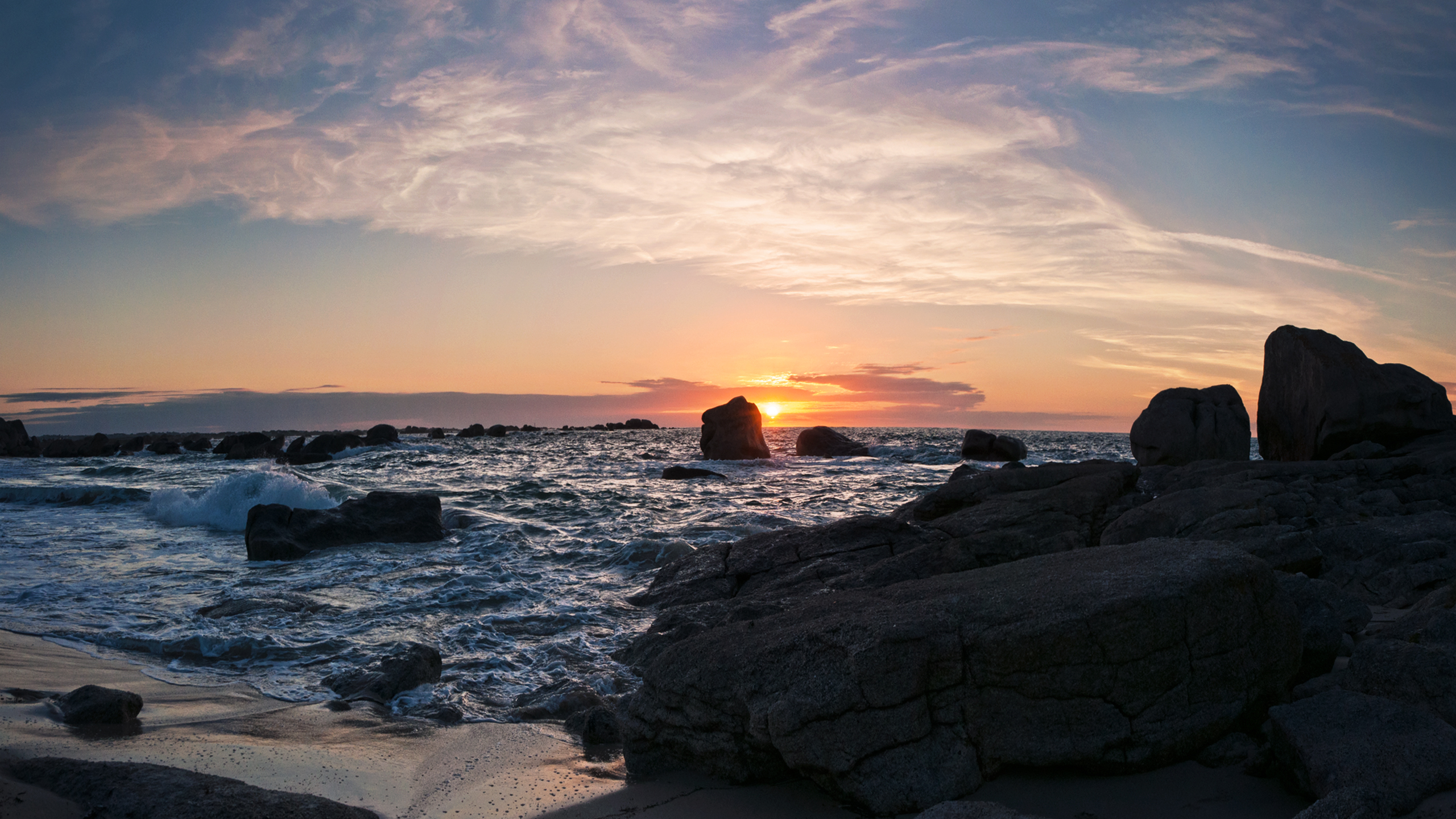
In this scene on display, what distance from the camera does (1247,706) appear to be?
3686 millimetres

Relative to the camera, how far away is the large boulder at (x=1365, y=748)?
284 cm

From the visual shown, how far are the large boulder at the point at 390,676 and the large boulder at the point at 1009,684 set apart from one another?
3108 millimetres

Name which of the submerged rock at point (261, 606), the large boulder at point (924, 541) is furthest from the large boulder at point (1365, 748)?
the submerged rock at point (261, 606)

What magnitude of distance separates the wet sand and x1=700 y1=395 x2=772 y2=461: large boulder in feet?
99.2

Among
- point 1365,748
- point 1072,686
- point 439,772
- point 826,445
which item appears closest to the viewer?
point 1365,748

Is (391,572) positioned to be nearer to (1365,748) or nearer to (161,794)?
(161,794)

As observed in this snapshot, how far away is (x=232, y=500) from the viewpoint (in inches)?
636

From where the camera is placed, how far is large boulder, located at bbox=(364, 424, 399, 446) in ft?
166

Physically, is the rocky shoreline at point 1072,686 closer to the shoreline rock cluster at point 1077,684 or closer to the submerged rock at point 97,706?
the shoreline rock cluster at point 1077,684

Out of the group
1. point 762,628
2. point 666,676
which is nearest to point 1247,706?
point 762,628

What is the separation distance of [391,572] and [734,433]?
2603 cm

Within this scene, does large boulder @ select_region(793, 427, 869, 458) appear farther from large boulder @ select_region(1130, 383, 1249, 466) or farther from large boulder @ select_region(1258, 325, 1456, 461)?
large boulder @ select_region(1258, 325, 1456, 461)

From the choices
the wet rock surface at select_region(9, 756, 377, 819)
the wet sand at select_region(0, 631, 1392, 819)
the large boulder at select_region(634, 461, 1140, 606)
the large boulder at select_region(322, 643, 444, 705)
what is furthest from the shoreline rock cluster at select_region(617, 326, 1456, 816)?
the large boulder at select_region(634, 461, 1140, 606)

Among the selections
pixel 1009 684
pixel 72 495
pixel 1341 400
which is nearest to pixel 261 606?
pixel 1009 684
